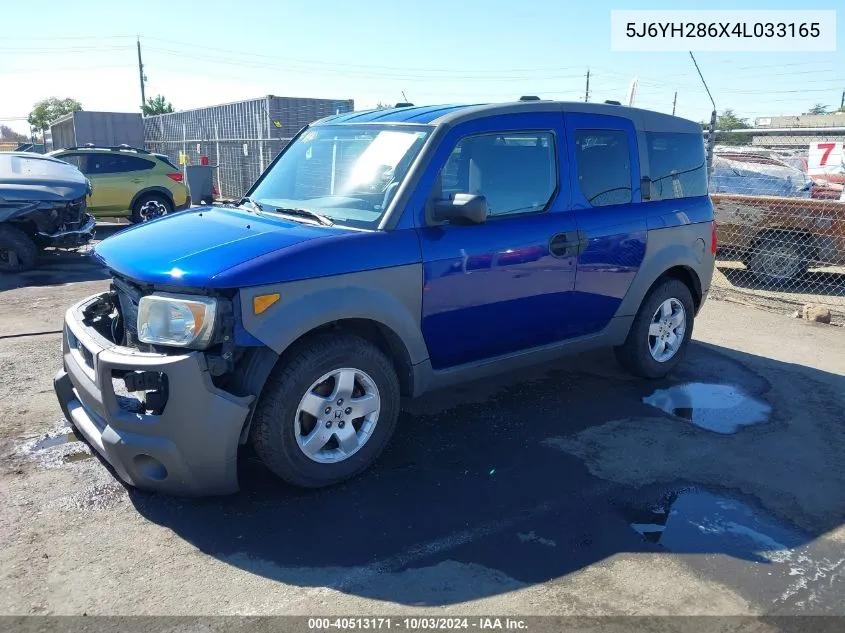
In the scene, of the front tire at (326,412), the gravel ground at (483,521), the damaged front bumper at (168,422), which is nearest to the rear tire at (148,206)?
the gravel ground at (483,521)

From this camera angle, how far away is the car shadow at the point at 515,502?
309cm

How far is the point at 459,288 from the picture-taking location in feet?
13.0

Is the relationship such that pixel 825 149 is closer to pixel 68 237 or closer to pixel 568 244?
pixel 568 244

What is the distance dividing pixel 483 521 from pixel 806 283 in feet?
26.9

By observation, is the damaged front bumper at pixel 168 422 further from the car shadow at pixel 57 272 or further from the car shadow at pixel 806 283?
the car shadow at pixel 806 283

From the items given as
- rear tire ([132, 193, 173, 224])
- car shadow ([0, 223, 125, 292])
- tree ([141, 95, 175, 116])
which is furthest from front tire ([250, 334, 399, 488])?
tree ([141, 95, 175, 116])

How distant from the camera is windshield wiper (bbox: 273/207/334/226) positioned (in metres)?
3.81

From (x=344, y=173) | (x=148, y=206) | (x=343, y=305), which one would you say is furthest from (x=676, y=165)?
(x=148, y=206)

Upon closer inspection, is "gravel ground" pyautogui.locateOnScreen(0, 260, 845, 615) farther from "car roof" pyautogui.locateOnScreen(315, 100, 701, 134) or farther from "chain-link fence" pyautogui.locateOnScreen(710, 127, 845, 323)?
"chain-link fence" pyautogui.locateOnScreen(710, 127, 845, 323)

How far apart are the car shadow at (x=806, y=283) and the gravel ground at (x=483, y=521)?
4.84 m

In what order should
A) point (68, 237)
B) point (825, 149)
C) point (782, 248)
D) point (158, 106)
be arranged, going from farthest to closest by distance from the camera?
point (158, 106)
point (825, 149)
point (68, 237)
point (782, 248)

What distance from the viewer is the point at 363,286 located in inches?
140

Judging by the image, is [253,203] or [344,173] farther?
[253,203]

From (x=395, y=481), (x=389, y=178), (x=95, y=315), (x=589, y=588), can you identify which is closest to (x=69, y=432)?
(x=95, y=315)
